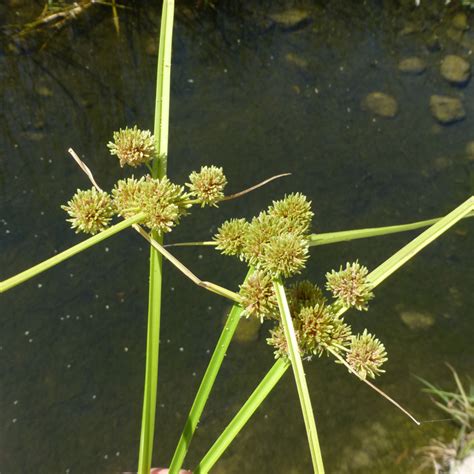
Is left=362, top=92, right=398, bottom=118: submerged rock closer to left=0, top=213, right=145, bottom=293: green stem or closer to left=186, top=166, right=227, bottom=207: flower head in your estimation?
left=186, top=166, right=227, bottom=207: flower head

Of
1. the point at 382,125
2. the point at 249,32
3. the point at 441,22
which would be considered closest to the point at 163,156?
the point at 382,125

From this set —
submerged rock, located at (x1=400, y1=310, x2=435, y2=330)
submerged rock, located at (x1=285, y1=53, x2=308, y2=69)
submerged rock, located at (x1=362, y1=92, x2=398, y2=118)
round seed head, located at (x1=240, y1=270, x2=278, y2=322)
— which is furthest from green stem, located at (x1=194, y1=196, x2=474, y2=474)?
submerged rock, located at (x1=285, y1=53, x2=308, y2=69)

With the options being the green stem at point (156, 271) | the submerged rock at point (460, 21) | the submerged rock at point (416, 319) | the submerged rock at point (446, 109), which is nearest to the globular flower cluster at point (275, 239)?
the green stem at point (156, 271)

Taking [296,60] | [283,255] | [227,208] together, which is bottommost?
[283,255]

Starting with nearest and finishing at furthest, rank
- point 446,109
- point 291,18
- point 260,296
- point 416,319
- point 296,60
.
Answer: point 260,296
point 416,319
point 446,109
point 296,60
point 291,18

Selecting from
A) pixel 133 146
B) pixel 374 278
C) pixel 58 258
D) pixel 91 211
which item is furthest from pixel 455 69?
pixel 58 258

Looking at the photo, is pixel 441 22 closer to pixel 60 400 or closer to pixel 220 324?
pixel 220 324

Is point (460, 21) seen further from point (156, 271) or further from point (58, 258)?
point (58, 258)
